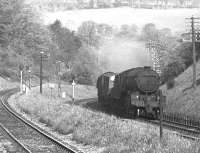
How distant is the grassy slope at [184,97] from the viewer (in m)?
44.3

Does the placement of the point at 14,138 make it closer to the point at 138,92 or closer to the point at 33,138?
the point at 33,138

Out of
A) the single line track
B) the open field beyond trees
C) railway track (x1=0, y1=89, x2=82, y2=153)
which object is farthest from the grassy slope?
the single line track

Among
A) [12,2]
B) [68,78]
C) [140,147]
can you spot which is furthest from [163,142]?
[12,2]

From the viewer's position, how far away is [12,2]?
122375mm

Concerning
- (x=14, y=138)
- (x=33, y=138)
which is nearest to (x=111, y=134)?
(x=33, y=138)

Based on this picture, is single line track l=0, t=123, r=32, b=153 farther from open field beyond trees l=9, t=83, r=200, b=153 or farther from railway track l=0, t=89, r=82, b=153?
open field beyond trees l=9, t=83, r=200, b=153

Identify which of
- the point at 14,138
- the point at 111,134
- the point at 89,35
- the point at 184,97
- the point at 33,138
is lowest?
the point at 89,35

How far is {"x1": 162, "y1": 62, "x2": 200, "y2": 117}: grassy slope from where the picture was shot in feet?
145

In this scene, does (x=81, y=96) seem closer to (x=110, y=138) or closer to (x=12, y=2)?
(x=12, y=2)

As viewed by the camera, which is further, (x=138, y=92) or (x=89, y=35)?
(x=89, y=35)

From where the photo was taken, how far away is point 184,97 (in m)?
49.2

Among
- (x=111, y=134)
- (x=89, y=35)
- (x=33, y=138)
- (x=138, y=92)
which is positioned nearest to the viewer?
(x=111, y=134)

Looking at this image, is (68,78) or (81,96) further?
(68,78)

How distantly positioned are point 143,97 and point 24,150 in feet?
55.7
